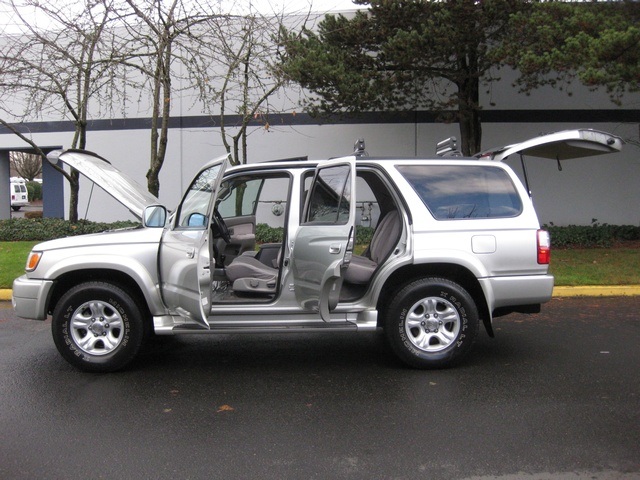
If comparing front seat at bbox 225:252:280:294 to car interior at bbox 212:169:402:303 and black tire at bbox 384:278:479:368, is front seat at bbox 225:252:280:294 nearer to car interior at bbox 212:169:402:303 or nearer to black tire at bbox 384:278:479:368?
car interior at bbox 212:169:402:303

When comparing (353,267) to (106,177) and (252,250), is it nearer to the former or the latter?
(252,250)

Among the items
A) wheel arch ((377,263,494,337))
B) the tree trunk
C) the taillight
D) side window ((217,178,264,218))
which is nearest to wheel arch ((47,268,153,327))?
side window ((217,178,264,218))

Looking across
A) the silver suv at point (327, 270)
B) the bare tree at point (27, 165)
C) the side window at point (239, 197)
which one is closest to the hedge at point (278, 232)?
the side window at point (239, 197)

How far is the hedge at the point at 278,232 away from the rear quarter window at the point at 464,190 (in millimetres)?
6686

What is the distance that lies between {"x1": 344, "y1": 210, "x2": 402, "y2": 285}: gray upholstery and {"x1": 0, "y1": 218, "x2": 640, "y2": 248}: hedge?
19.5 ft

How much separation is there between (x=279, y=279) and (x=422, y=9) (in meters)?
7.65

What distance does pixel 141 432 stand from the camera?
13.9 feet

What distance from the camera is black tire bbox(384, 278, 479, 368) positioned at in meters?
5.47

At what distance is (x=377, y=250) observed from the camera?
636 cm

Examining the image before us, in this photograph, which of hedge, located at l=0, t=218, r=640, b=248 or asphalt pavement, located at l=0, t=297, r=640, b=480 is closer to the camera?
asphalt pavement, located at l=0, t=297, r=640, b=480


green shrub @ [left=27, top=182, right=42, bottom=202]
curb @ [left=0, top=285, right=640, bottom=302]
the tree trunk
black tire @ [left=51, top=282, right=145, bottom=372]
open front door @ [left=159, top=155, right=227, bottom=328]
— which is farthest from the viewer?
green shrub @ [left=27, top=182, right=42, bottom=202]

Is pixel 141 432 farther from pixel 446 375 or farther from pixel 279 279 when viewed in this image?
pixel 446 375

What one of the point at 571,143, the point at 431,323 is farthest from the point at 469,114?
the point at 431,323

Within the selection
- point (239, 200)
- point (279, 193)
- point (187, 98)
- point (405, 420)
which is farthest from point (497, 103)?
point (405, 420)
